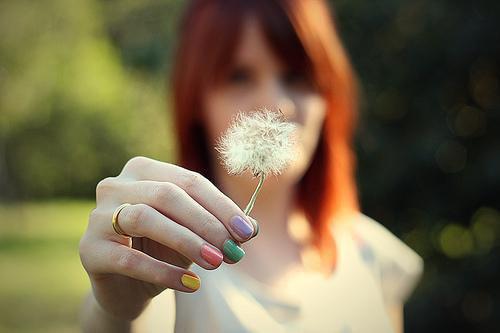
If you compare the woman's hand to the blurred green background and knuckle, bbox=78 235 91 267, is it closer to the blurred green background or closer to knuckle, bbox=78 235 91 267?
knuckle, bbox=78 235 91 267

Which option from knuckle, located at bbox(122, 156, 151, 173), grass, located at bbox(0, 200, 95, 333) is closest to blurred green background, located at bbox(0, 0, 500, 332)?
knuckle, located at bbox(122, 156, 151, 173)

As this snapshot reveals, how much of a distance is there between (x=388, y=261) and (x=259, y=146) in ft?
3.14

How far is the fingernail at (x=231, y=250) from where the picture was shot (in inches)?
34.9

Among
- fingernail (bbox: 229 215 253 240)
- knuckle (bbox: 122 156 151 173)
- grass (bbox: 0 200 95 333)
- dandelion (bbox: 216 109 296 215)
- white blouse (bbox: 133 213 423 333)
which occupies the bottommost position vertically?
grass (bbox: 0 200 95 333)

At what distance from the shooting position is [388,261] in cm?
185

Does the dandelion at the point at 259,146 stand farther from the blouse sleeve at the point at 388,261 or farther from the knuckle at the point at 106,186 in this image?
the blouse sleeve at the point at 388,261

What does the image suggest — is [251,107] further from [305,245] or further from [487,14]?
[487,14]

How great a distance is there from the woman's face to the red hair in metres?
0.02

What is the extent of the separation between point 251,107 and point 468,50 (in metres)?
1.67

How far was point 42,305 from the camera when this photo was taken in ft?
27.0

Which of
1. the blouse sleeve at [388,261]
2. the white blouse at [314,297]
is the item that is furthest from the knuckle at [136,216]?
the blouse sleeve at [388,261]

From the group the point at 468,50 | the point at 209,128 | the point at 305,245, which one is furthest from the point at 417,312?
the point at 209,128

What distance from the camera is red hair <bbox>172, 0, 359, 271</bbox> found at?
1.56 metres

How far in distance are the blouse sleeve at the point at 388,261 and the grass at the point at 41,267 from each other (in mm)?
5728
